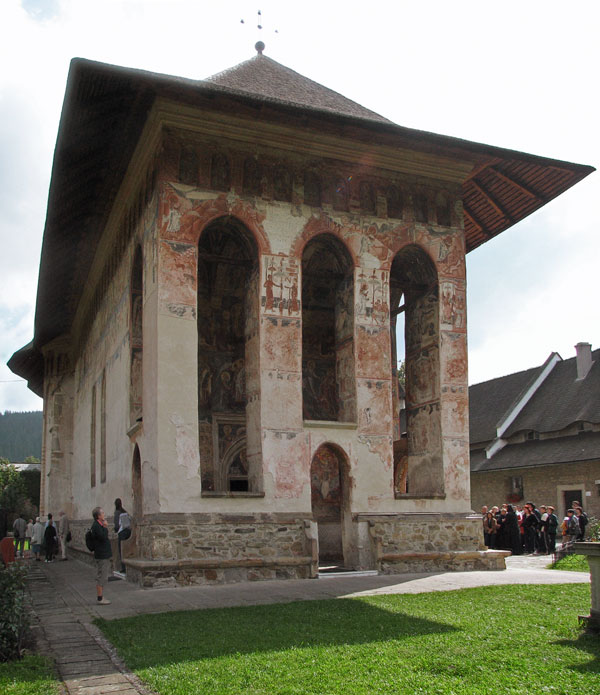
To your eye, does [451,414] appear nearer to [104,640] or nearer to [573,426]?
[104,640]

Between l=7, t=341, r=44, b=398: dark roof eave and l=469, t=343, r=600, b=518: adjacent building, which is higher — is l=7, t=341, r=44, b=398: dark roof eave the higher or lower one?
the higher one

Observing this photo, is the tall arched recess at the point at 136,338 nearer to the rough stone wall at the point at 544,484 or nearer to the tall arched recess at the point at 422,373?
the tall arched recess at the point at 422,373

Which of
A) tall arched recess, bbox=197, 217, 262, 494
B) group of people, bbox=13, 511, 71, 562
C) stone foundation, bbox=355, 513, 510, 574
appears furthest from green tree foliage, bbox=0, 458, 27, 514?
stone foundation, bbox=355, 513, 510, 574

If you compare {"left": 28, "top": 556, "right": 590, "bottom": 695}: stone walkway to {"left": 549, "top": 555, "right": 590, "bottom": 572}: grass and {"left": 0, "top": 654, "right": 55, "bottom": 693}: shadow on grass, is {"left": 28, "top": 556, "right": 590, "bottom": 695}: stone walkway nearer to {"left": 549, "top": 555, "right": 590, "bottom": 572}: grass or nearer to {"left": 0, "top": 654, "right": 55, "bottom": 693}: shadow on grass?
{"left": 0, "top": 654, "right": 55, "bottom": 693}: shadow on grass

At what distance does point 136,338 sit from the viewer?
15625 mm

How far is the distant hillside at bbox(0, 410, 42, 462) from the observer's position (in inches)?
5359

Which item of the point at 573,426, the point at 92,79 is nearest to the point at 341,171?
the point at 92,79

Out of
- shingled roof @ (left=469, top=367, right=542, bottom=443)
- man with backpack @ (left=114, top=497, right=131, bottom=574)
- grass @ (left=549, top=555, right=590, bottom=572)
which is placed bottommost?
grass @ (left=549, top=555, right=590, bottom=572)

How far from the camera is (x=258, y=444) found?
13133 mm

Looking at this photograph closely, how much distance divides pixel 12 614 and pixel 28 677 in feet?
2.70

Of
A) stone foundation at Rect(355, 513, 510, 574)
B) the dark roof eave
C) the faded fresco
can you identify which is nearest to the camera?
stone foundation at Rect(355, 513, 510, 574)

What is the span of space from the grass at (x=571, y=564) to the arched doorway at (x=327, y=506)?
14.0 ft

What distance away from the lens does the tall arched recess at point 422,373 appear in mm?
14820

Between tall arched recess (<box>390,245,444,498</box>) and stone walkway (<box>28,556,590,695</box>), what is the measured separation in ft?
7.59
